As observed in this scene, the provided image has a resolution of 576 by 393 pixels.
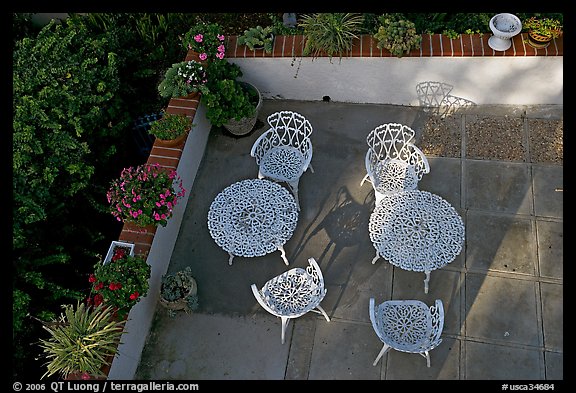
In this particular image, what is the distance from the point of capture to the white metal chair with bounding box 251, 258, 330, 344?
4797 mm

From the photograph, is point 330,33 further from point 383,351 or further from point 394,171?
point 383,351

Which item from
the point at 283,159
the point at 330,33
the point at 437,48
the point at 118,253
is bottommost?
the point at 118,253

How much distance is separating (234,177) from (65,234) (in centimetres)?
192

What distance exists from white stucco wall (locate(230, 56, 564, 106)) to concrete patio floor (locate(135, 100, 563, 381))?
0.28 metres

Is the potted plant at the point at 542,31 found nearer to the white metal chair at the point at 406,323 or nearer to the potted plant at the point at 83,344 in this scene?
the white metal chair at the point at 406,323

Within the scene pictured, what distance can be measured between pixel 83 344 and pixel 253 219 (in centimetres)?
184

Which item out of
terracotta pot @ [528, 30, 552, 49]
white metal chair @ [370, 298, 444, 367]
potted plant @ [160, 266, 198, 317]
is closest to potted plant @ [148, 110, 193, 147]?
potted plant @ [160, 266, 198, 317]

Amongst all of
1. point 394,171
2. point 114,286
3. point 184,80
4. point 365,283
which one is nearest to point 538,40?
point 394,171

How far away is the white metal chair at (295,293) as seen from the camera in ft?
15.7

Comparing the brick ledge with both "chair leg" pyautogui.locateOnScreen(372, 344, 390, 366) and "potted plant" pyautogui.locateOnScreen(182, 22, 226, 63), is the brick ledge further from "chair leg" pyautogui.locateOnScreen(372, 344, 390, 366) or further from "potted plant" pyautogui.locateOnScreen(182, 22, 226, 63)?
"chair leg" pyautogui.locateOnScreen(372, 344, 390, 366)

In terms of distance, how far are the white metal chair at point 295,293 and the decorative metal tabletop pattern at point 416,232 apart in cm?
65

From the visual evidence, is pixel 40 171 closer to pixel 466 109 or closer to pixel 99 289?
pixel 99 289

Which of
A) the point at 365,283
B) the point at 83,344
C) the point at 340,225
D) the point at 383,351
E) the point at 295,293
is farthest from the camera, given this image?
the point at 340,225

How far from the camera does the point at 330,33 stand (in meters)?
5.96
